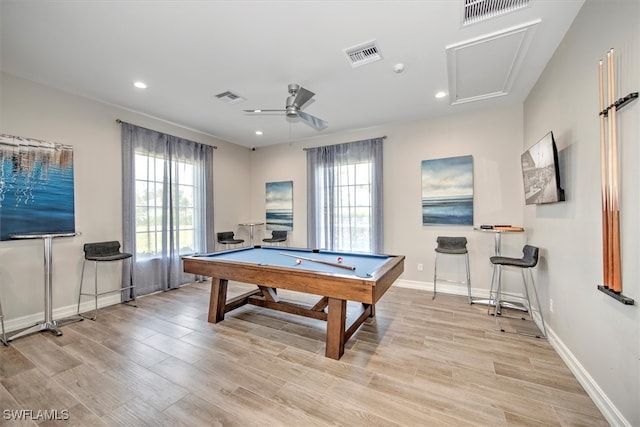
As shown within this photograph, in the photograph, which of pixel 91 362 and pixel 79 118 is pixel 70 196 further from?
pixel 91 362

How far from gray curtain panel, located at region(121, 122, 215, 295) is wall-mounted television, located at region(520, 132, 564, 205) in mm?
5027

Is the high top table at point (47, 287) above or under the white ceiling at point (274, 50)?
under

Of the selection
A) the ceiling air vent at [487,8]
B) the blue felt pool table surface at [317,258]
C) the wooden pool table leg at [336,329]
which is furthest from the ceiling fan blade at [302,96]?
the wooden pool table leg at [336,329]

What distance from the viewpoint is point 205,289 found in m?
4.37

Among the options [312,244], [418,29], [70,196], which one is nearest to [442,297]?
[312,244]

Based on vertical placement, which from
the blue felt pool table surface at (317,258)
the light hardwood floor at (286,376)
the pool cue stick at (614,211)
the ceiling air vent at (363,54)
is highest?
the ceiling air vent at (363,54)

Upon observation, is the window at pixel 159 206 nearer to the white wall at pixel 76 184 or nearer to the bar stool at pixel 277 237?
the white wall at pixel 76 184

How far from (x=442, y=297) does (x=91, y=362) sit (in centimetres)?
420

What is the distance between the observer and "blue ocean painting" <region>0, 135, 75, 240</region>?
2.82 meters

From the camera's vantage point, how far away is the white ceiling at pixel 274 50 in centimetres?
201

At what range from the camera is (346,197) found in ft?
16.3

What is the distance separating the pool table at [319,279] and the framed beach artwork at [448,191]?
175 centimetres

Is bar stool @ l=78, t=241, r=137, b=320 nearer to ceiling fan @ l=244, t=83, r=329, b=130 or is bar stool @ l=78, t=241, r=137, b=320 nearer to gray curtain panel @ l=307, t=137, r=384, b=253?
ceiling fan @ l=244, t=83, r=329, b=130

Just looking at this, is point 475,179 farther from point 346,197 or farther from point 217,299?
point 217,299
